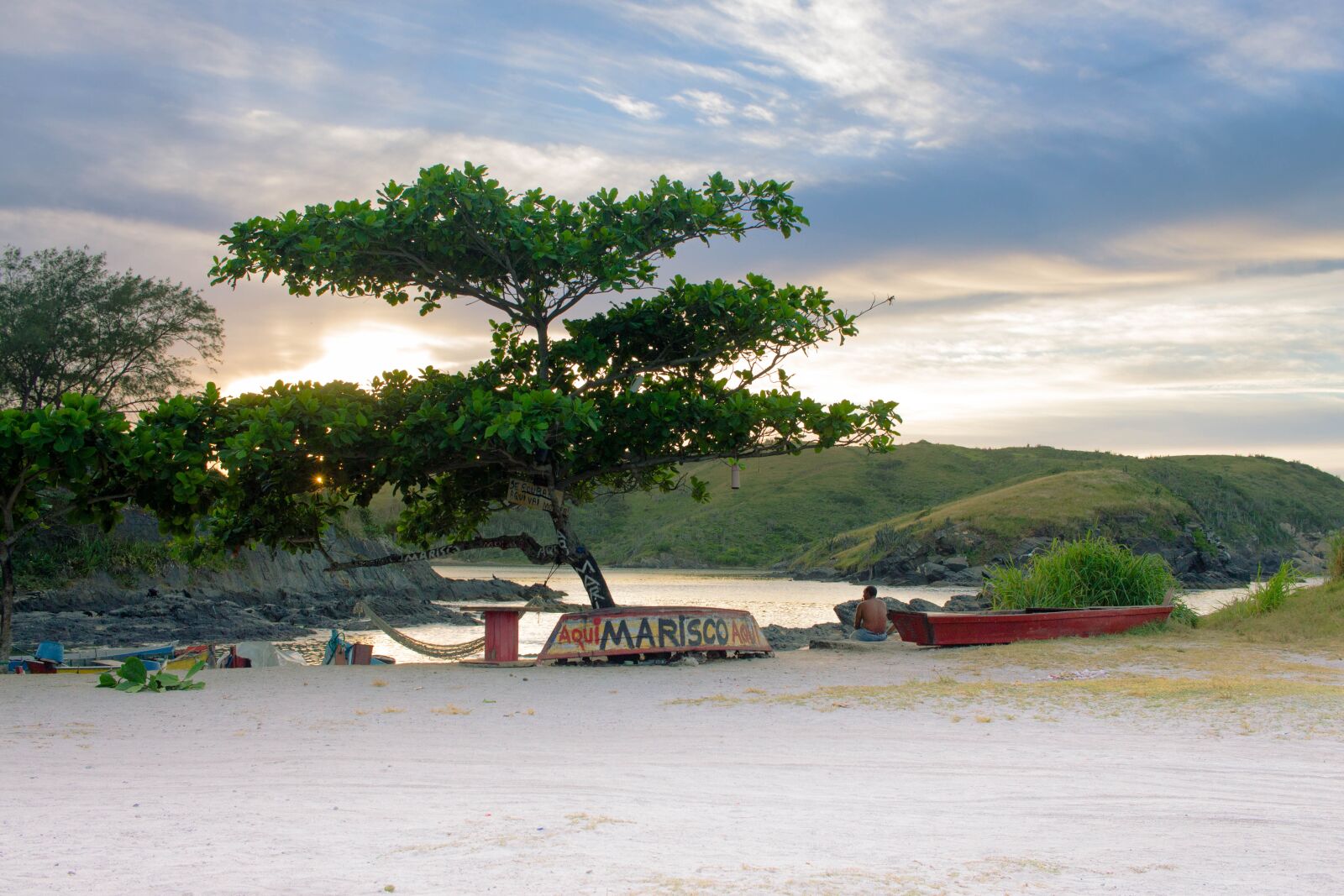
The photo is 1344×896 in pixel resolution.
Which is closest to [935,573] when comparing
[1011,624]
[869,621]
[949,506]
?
[949,506]

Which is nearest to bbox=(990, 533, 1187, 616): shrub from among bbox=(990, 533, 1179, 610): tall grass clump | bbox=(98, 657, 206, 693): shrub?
bbox=(990, 533, 1179, 610): tall grass clump

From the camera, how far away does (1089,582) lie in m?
20.3

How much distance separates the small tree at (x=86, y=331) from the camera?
42719 mm

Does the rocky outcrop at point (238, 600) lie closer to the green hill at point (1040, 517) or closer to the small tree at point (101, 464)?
the small tree at point (101, 464)

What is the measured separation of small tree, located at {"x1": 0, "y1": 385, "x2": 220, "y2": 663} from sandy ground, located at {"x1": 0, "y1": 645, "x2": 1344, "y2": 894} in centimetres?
311

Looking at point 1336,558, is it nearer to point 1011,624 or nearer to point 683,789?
point 1011,624

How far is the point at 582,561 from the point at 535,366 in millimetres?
3629

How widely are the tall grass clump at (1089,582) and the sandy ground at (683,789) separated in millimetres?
7053

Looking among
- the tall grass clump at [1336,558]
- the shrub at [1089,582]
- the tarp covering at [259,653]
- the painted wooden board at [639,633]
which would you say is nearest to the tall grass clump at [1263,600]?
the tall grass clump at [1336,558]

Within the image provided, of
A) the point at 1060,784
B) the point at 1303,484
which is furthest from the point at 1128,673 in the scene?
the point at 1303,484

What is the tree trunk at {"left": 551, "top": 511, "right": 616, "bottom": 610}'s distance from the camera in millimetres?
17156

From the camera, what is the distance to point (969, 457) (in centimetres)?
14400

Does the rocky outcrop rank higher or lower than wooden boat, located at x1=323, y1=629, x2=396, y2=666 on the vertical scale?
lower

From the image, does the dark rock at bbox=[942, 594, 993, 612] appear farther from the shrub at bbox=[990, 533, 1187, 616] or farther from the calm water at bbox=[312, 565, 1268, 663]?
the shrub at bbox=[990, 533, 1187, 616]
